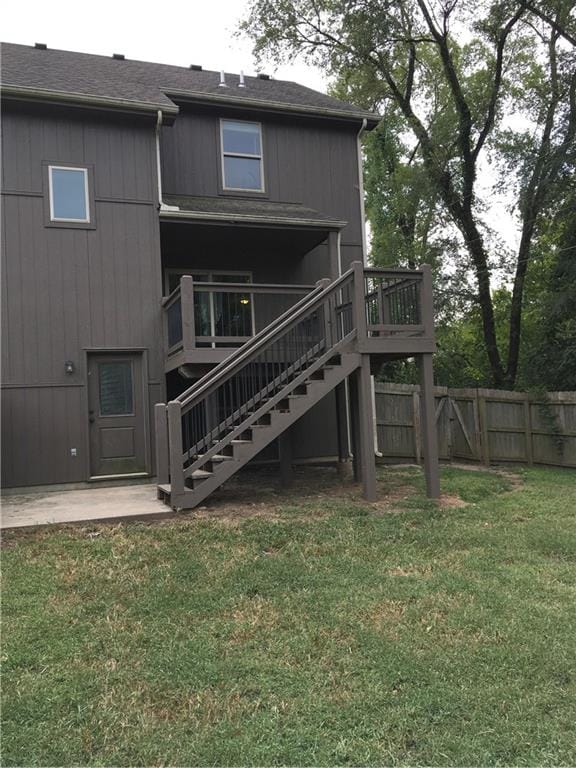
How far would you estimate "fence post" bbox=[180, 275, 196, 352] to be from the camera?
7.96 m

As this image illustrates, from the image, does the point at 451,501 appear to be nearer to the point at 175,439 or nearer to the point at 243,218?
the point at 175,439

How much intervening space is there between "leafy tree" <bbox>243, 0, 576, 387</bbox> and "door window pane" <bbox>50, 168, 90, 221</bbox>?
383 inches

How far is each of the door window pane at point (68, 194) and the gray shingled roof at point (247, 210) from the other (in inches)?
50.4

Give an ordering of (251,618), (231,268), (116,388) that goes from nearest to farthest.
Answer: (251,618) → (116,388) → (231,268)

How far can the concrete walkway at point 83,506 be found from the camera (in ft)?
20.3

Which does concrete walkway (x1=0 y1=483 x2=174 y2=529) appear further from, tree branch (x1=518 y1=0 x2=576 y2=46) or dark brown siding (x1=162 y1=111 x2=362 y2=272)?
tree branch (x1=518 y1=0 x2=576 y2=46)

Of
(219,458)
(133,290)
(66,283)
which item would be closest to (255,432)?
(219,458)

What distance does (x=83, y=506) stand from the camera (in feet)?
23.0

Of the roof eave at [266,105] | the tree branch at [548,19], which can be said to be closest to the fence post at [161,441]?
the roof eave at [266,105]

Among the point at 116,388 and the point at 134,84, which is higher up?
the point at 134,84

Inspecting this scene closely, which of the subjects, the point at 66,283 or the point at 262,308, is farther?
the point at 262,308

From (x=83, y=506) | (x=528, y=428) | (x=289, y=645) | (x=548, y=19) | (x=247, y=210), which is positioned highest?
(x=548, y=19)

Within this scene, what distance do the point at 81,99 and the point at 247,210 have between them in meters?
3.02

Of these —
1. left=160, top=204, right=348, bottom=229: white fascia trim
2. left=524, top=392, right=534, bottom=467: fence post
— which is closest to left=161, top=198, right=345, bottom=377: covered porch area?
left=160, top=204, right=348, bottom=229: white fascia trim
